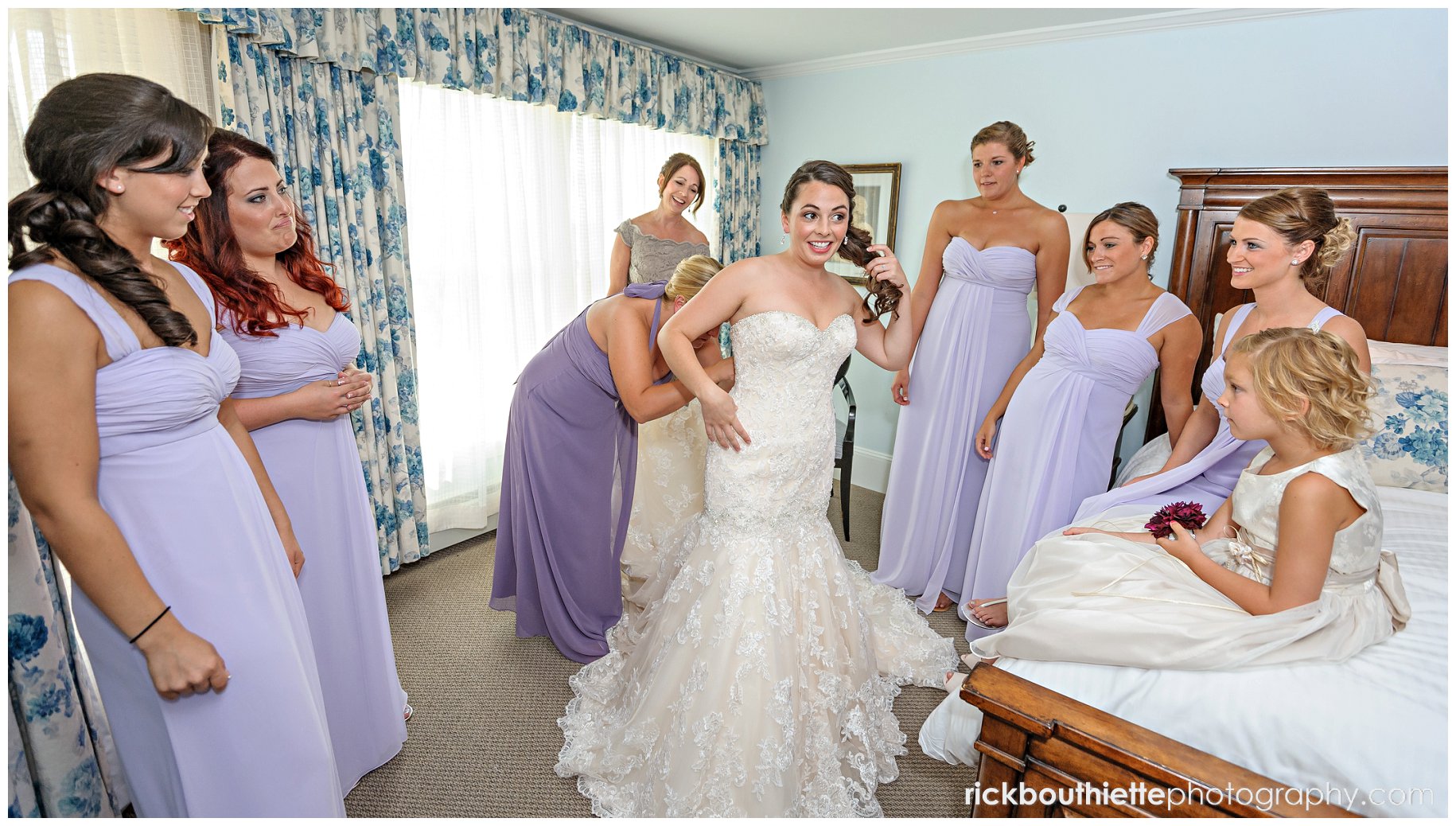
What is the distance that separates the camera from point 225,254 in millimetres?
1688

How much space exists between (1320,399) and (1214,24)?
2450 mm

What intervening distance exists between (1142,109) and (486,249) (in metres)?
3.23

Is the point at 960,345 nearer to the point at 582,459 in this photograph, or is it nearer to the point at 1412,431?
the point at 1412,431

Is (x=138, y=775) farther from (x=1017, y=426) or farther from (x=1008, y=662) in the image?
(x=1017, y=426)

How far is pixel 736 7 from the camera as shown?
3.26 m

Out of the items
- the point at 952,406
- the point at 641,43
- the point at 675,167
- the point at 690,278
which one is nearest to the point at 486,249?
the point at 675,167

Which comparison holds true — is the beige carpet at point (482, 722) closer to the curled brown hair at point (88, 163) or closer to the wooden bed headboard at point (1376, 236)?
the curled brown hair at point (88, 163)

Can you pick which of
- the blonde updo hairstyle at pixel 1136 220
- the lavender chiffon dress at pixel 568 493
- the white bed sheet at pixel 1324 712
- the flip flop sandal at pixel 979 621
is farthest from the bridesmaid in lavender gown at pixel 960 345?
the white bed sheet at pixel 1324 712

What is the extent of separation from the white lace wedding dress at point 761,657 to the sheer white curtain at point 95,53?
215 centimetres

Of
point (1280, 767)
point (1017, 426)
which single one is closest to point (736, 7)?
point (1017, 426)

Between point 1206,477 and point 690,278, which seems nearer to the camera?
point 1206,477

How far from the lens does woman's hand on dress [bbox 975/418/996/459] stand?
9.85ft

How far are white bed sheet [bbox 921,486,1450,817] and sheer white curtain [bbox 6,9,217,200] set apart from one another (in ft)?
10.0

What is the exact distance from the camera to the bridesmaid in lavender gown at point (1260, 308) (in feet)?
6.81
